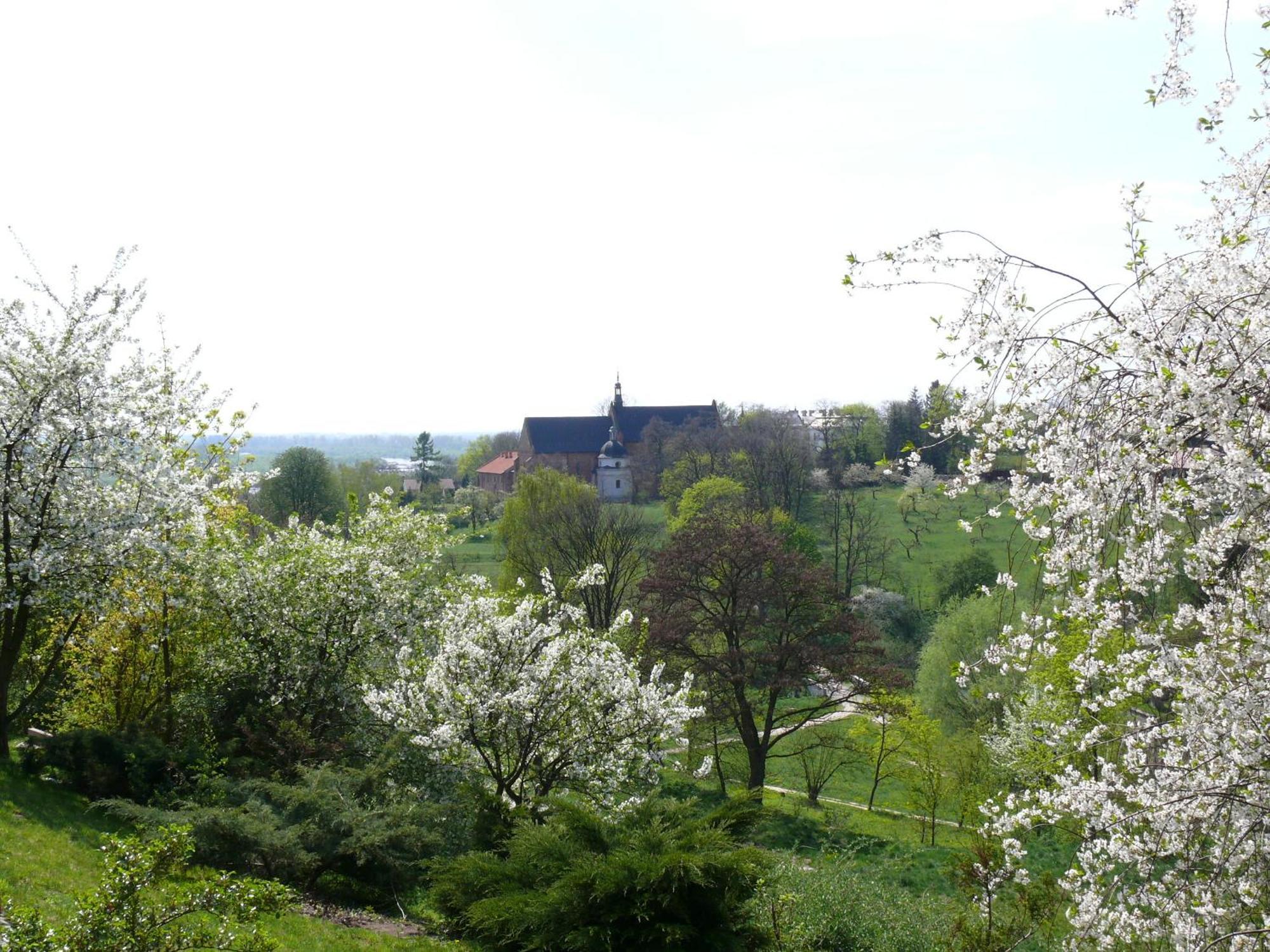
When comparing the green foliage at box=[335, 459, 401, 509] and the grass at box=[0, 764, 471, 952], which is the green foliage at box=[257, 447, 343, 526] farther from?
the grass at box=[0, 764, 471, 952]

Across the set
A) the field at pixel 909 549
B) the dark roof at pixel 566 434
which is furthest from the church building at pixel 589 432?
the field at pixel 909 549

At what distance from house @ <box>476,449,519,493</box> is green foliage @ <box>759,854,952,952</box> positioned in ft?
241

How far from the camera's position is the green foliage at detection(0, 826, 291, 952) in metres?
3.97

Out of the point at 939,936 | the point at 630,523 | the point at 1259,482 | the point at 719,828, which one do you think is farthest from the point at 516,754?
the point at 630,523

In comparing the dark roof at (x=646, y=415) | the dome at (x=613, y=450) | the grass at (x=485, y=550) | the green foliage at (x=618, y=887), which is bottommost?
the grass at (x=485, y=550)

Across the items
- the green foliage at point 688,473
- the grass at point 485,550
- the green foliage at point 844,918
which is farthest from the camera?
the green foliage at point 688,473

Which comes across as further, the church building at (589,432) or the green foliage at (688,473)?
the church building at (589,432)

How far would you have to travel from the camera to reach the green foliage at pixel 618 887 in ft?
23.4

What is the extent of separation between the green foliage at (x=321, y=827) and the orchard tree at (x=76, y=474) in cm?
311

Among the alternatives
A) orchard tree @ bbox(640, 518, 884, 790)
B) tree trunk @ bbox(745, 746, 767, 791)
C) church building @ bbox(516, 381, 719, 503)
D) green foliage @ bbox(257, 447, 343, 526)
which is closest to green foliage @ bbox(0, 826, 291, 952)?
orchard tree @ bbox(640, 518, 884, 790)

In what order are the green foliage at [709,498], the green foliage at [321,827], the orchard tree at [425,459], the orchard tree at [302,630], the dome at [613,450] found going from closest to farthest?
the green foliage at [321,827] → the orchard tree at [302,630] → the green foliage at [709,498] → the dome at [613,450] → the orchard tree at [425,459]

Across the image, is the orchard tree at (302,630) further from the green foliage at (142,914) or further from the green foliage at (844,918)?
the green foliage at (142,914)

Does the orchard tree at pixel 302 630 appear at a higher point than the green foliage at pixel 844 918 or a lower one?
higher

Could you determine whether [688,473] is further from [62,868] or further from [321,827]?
[62,868]
